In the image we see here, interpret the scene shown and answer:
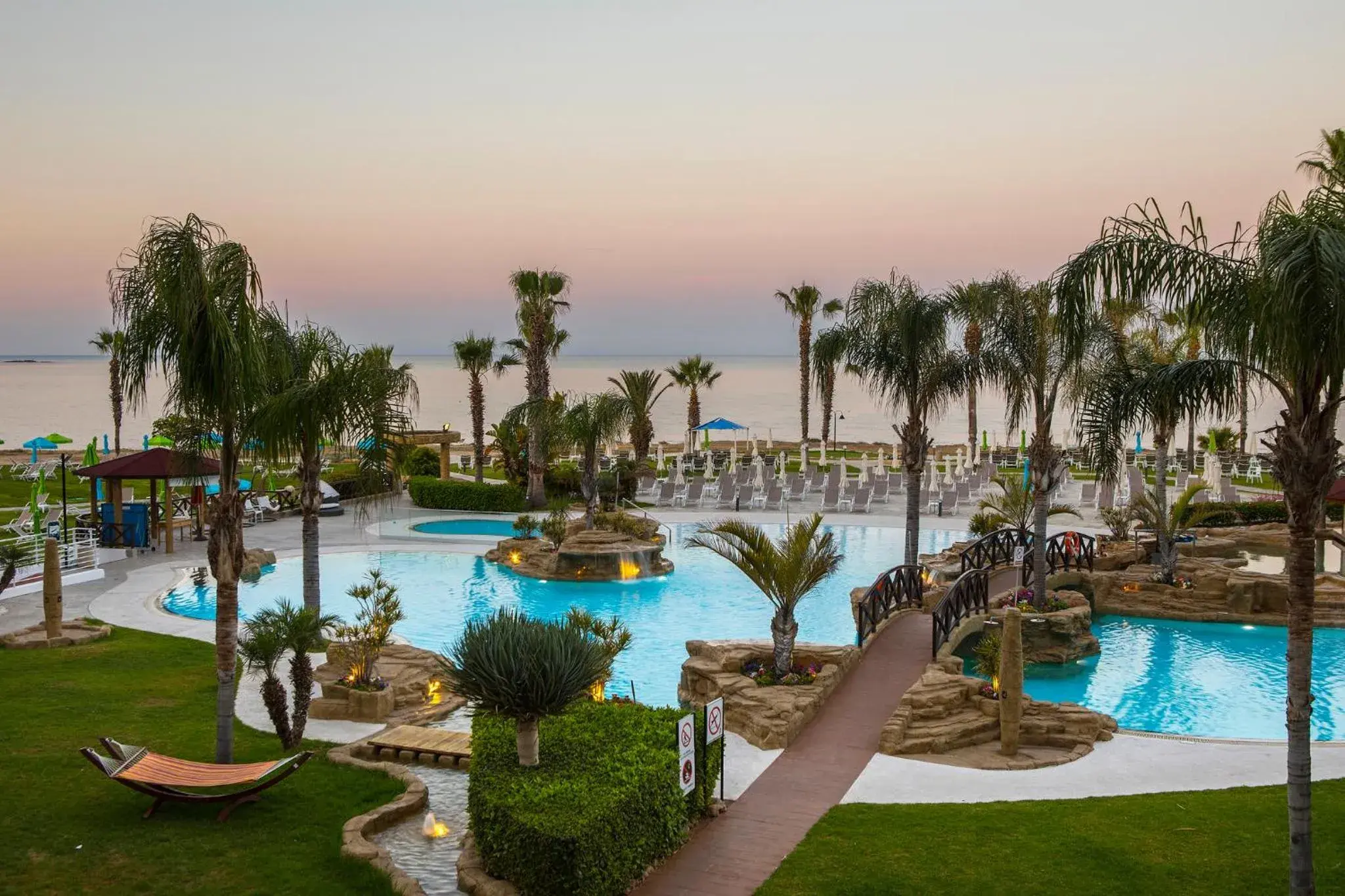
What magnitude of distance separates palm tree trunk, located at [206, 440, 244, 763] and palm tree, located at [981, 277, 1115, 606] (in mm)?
11286

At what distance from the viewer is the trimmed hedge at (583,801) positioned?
7148mm

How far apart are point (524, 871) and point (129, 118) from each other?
23.1 metres

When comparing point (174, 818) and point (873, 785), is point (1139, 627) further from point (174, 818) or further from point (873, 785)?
point (174, 818)

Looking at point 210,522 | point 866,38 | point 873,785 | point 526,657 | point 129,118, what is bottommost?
point 873,785

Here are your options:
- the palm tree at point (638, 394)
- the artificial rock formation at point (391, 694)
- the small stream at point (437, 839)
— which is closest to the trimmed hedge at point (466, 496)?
the palm tree at point (638, 394)

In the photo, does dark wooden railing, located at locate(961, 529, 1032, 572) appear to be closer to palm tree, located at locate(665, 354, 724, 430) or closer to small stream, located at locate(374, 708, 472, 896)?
small stream, located at locate(374, 708, 472, 896)

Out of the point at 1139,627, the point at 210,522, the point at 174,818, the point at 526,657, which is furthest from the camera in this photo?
the point at 1139,627

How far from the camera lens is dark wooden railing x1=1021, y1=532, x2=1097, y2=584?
65.3 ft

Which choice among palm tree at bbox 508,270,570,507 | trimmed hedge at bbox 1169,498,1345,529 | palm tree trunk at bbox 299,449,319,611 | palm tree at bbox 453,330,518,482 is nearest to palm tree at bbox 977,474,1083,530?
trimmed hedge at bbox 1169,498,1345,529

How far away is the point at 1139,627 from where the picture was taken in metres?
18.3

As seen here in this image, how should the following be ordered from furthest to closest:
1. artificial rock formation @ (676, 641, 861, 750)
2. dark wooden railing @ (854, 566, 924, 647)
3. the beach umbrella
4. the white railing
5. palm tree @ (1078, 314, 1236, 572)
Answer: the beach umbrella
the white railing
dark wooden railing @ (854, 566, 924, 647)
artificial rock formation @ (676, 641, 861, 750)
palm tree @ (1078, 314, 1236, 572)

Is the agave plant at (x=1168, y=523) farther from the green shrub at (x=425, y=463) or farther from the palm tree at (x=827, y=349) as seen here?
the green shrub at (x=425, y=463)

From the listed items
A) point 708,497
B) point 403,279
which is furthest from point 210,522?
point 403,279

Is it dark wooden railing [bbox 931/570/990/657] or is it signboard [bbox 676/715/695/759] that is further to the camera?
dark wooden railing [bbox 931/570/990/657]
